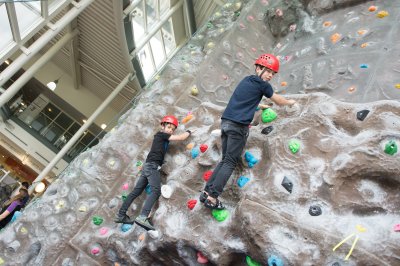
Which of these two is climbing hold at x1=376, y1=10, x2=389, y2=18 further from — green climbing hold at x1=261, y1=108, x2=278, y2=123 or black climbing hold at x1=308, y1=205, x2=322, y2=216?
black climbing hold at x1=308, y1=205, x2=322, y2=216

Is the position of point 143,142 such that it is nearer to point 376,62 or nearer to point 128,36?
point 376,62

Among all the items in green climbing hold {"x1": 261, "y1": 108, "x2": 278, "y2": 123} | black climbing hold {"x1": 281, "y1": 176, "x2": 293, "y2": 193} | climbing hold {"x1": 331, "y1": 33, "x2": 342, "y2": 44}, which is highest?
climbing hold {"x1": 331, "y1": 33, "x2": 342, "y2": 44}

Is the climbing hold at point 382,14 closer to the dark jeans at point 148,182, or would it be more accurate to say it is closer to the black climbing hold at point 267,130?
the black climbing hold at point 267,130

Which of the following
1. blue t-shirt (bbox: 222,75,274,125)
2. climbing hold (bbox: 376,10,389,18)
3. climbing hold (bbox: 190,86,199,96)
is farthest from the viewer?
climbing hold (bbox: 190,86,199,96)

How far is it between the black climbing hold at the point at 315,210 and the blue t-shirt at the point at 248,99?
1.02 m

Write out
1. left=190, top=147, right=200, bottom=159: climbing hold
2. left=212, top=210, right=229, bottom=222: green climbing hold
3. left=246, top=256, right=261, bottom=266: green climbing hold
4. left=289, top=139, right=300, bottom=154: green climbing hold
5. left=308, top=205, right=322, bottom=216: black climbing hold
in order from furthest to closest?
left=190, top=147, right=200, bottom=159: climbing hold
left=212, top=210, right=229, bottom=222: green climbing hold
left=289, top=139, right=300, bottom=154: green climbing hold
left=246, top=256, right=261, bottom=266: green climbing hold
left=308, top=205, right=322, bottom=216: black climbing hold

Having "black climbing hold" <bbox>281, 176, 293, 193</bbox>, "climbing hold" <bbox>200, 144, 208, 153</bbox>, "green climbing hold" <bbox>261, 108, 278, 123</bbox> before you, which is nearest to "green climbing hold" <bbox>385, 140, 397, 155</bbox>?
"black climbing hold" <bbox>281, 176, 293, 193</bbox>

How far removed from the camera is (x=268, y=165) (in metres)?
3.84

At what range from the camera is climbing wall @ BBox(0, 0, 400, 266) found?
3.29 metres

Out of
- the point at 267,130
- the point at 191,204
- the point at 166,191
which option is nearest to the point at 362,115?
the point at 267,130

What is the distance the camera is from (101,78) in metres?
17.9

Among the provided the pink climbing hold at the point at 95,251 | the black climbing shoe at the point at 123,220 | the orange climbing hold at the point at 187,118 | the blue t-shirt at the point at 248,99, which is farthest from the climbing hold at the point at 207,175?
the pink climbing hold at the point at 95,251

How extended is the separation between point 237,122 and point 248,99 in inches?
10.1

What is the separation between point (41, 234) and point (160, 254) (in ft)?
6.79
